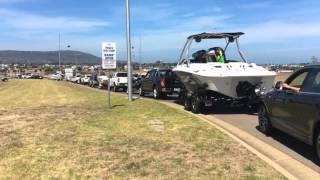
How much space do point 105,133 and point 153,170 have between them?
414 centimetres

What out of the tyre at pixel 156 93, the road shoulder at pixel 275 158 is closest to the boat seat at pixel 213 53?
the road shoulder at pixel 275 158

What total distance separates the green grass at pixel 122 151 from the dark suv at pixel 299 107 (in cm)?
106

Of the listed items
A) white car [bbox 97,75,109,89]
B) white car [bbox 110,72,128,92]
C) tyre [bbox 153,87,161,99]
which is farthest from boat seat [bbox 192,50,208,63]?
white car [bbox 97,75,109,89]

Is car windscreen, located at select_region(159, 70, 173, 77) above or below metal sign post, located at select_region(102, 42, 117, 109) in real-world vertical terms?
below

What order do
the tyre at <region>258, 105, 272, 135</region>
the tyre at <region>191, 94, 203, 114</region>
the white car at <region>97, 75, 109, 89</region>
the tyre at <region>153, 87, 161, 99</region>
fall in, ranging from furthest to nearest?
the white car at <region>97, 75, 109, 89</region> → the tyre at <region>153, 87, 161, 99</region> → the tyre at <region>191, 94, 203, 114</region> → the tyre at <region>258, 105, 272, 135</region>

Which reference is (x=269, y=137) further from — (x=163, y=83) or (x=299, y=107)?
(x=163, y=83)

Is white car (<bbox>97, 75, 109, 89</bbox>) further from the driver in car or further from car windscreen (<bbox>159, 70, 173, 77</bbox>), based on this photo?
the driver in car

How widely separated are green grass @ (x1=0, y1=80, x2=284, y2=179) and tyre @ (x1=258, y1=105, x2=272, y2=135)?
1124 mm

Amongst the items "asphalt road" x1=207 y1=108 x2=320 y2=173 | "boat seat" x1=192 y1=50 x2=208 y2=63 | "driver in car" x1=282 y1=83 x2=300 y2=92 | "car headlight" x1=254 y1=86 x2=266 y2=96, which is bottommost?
"asphalt road" x1=207 y1=108 x2=320 y2=173

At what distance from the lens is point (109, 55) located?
2039cm

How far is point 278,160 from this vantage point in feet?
31.5

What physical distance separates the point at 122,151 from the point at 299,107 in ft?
11.0

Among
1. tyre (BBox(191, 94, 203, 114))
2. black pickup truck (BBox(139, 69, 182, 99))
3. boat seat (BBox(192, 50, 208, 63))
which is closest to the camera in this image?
tyre (BBox(191, 94, 203, 114))

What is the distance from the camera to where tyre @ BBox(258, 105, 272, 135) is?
1240 cm
